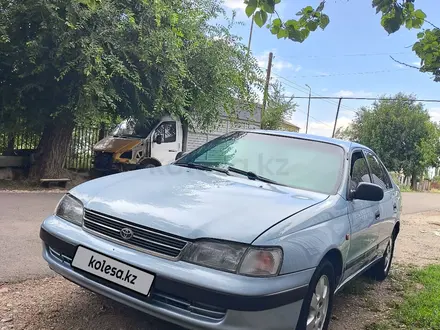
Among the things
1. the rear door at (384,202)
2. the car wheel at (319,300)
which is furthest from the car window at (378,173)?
the car wheel at (319,300)

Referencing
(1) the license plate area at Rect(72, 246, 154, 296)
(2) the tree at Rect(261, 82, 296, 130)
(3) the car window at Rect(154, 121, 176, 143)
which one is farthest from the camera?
(2) the tree at Rect(261, 82, 296, 130)

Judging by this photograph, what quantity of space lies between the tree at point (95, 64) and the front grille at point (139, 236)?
5.83 meters

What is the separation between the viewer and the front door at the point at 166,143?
11.8 m

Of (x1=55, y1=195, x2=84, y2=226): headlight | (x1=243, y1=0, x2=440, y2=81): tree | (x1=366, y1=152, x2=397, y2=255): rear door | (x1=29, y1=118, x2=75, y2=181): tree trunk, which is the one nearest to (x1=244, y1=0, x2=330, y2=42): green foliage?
(x1=243, y1=0, x2=440, y2=81): tree

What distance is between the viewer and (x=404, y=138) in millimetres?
35906

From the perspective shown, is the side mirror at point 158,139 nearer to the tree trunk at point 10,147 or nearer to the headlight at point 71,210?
the tree trunk at point 10,147

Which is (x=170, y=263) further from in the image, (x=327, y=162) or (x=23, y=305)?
(x=327, y=162)

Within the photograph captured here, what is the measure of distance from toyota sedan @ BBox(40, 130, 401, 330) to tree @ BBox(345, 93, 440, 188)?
3459 centimetres

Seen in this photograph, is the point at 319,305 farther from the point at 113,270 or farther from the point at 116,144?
the point at 116,144

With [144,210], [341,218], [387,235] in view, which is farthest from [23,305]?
[387,235]

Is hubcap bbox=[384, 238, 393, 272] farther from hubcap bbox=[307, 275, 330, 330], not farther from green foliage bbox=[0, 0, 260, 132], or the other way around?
green foliage bbox=[0, 0, 260, 132]

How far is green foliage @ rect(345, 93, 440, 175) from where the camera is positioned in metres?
35.5

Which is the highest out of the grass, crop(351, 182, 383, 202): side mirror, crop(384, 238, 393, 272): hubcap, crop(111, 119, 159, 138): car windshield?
crop(111, 119, 159, 138): car windshield

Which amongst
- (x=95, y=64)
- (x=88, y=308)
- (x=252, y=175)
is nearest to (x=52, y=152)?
(x=95, y=64)
